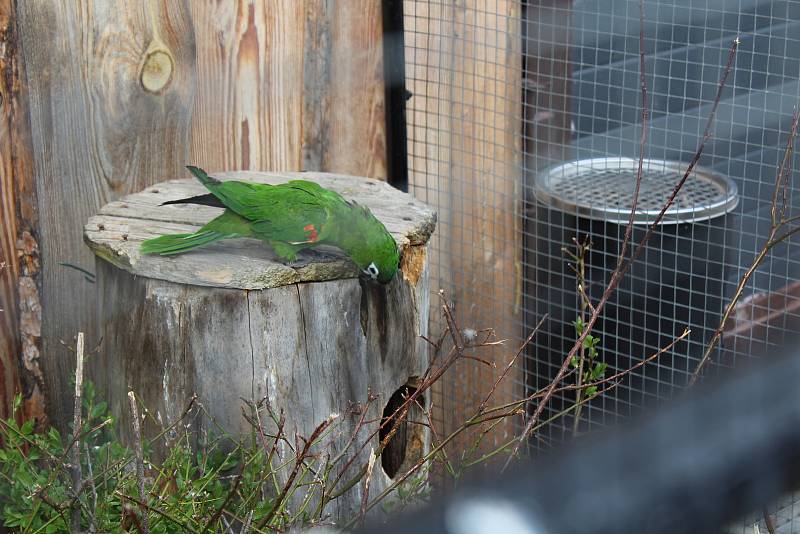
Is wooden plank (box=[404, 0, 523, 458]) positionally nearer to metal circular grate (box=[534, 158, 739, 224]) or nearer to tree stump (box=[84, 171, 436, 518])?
metal circular grate (box=[534, 158, 739, 224])

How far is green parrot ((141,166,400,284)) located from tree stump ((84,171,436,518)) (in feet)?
0.09

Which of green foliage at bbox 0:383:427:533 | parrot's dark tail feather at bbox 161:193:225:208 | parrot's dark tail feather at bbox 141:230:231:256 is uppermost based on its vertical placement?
parrot's dark tail feather at bbox 161:193:225:208

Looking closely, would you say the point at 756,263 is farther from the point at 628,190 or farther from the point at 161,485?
the point at 161,485

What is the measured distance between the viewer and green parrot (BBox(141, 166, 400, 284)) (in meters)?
1.58

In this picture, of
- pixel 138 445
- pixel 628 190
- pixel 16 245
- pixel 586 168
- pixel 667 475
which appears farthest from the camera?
pixel 586 168

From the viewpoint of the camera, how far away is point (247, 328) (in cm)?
156

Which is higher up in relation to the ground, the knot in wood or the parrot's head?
the knot in wood

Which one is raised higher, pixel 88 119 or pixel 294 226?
pixel 88 119

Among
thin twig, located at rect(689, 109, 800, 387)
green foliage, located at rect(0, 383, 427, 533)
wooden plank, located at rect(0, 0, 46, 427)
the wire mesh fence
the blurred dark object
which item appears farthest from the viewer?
the wire mesh fence

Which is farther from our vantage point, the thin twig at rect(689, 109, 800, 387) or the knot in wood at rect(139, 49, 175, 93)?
the knot in wood at rect(139, 49, 175, 93)

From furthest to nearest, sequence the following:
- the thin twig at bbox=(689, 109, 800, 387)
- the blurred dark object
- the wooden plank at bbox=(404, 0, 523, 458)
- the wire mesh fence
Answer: the wooden plank at bbox=(404, 0, 523, 458) → the wire mesh fence → the thin twig at bbox=(689, 109, 800, 387) → the blurred dark object

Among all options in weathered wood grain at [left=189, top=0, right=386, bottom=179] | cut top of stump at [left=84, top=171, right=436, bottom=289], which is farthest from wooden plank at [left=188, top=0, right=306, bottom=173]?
cut top of stump at [left=84, top=171, right=436, bottom=289]

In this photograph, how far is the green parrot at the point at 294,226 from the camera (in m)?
1.58

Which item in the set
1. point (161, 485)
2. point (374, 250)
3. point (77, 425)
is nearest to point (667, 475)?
point (77, 425)
